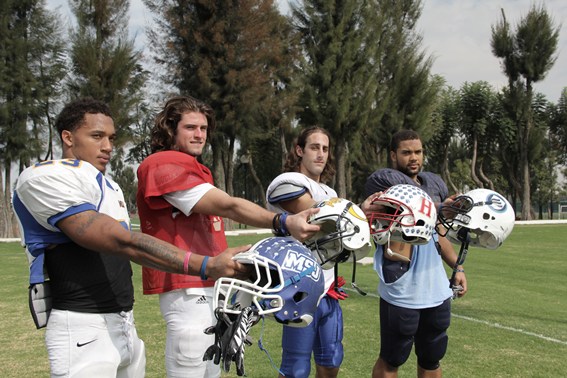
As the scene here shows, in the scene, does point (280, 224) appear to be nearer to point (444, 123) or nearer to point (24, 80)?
point (24, 80)

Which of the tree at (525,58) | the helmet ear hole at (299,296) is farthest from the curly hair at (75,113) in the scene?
the tree at (525,58)

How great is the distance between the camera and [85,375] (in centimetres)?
283

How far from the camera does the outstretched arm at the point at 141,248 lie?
2.46 m

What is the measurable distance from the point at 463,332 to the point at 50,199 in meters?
6.48

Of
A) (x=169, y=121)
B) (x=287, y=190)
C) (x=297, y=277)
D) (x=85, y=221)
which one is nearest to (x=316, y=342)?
(x=287, y=190)

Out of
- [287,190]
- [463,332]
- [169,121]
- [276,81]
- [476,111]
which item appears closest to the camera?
[169,121]

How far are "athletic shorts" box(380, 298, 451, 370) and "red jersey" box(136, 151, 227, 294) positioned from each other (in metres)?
1.66

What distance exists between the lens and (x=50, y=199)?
2723 mm

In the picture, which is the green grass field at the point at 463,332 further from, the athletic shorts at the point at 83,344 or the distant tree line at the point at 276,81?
the distant tree line at the point at 276,81

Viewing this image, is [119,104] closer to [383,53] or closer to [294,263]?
[383,53]

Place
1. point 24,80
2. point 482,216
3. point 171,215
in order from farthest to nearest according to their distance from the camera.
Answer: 1. point 24,80
2. point 482,216
3. point 171,215

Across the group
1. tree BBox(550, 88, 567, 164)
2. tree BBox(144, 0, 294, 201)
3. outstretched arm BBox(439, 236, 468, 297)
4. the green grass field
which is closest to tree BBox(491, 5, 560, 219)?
tree BBox(550, 88, 567, 164)

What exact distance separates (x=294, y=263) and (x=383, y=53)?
4195cm

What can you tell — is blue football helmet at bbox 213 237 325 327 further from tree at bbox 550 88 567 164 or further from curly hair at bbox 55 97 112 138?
tree at bbox 550 88 567 164
